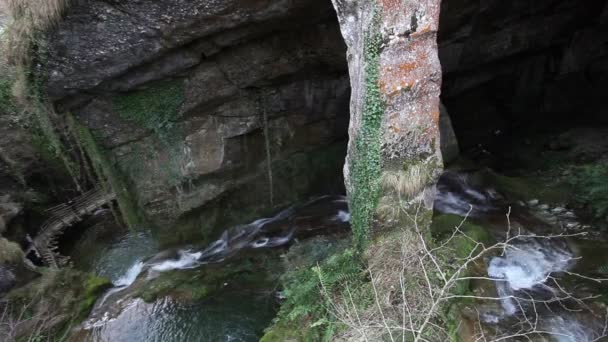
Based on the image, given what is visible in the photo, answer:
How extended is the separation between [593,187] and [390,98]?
5931 millimetres

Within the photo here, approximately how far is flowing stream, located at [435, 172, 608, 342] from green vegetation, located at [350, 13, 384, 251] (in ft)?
4.25

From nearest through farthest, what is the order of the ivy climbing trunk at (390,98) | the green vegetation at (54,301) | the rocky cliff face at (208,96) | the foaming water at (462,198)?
the ivy climbing trunk at (390,98), the rocky cliff face at (208,96), the green vegetation at (54,301), the foaming water at (462,198)

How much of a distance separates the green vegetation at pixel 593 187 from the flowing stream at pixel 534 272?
41 centimetres

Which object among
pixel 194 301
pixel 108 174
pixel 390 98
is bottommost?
pixel 194 301

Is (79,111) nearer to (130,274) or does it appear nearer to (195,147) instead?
(195,147)

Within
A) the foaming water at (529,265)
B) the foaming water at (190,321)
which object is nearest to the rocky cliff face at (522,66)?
the foaming water at (529,265)

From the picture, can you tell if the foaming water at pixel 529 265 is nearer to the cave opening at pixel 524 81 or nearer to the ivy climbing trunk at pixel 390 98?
the ivy climbing trunk at pixel 390 98

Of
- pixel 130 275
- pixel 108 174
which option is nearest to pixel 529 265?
pixel 130 275

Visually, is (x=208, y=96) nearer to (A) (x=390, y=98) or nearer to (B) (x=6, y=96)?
(B) (x=6, y=96)

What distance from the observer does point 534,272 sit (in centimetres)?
673

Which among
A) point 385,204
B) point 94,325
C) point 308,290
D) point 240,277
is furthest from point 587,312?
point 94,325

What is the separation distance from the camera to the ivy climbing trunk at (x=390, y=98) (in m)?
4.72

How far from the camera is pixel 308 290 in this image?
5.66 m

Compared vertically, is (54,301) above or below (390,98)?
below
